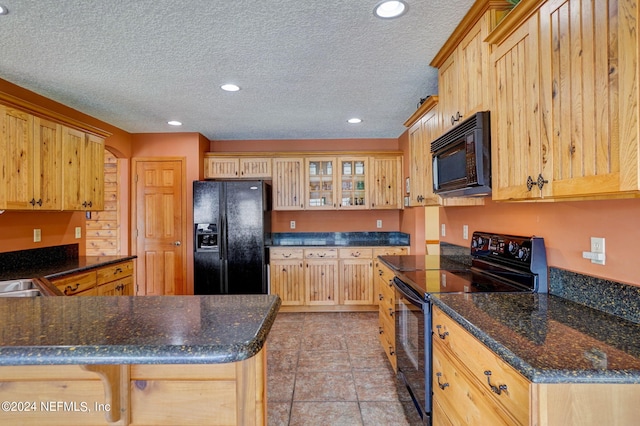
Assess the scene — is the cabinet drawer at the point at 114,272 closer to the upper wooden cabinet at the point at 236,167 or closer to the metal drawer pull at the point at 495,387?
the upper wooden cabinet at the point at 236,167

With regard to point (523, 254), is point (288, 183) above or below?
above

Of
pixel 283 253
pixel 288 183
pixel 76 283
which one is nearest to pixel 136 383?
pixel 76 283

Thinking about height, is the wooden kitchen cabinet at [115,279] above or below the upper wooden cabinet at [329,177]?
below

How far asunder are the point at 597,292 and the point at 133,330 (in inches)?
70.3

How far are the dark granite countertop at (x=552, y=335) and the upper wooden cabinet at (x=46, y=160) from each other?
10.1ft

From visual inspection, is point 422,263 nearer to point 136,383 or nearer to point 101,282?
point 136,383

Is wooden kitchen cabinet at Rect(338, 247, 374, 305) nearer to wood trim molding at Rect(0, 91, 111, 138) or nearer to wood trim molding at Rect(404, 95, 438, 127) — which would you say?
wood trim molding at Rect(404, 95, 438, 127)

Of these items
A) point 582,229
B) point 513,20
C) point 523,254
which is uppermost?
point 513,20

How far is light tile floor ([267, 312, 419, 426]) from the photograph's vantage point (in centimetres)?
220

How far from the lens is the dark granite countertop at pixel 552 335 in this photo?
2.89 feet

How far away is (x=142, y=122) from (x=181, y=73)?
170 centimetres

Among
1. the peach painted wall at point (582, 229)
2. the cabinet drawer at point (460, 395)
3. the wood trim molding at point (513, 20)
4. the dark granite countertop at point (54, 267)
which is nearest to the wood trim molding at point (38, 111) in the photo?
the dark granite countertop at point (54, 267)

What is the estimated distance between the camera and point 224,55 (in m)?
2.29

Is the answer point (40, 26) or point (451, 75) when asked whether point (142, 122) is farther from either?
point (451, 75)
